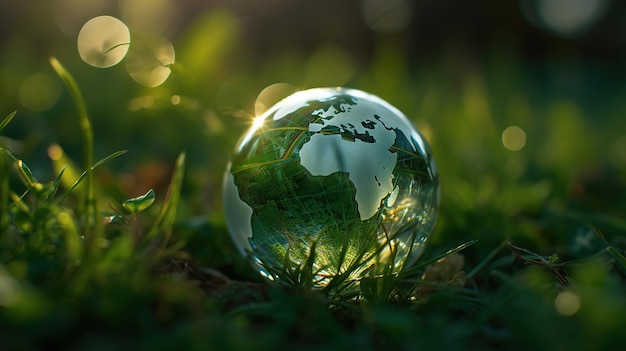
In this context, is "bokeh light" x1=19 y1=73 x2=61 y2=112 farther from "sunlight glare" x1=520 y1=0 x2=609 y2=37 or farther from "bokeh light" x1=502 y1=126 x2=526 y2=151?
"sunlight glare" x1=520 y1=0 x2=609 y2=37

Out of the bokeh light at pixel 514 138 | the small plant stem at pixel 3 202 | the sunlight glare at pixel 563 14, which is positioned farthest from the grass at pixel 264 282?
the sunlight glare at pixel 563 14

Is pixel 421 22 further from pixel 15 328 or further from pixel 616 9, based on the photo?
pixel 15 328

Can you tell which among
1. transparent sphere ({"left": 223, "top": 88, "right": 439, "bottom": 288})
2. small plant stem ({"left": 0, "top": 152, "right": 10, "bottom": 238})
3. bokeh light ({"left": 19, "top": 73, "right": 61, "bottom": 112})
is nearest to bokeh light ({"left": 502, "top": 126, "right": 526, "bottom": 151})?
transparent sphere ({"left": 223, "top": 88, "right": 439, "bottom": 288})

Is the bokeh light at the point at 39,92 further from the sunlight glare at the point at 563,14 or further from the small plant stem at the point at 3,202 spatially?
the sunlight glare at the point at 563,14

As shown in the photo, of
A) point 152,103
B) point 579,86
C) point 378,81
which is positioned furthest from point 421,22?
point 152,103

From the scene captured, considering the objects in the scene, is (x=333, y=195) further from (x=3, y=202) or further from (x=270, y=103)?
(x=270, y=103)

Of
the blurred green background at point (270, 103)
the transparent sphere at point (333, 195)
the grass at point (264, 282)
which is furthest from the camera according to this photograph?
the blurred green background at point (270, 103)

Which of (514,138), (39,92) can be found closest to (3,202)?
(514,138)
